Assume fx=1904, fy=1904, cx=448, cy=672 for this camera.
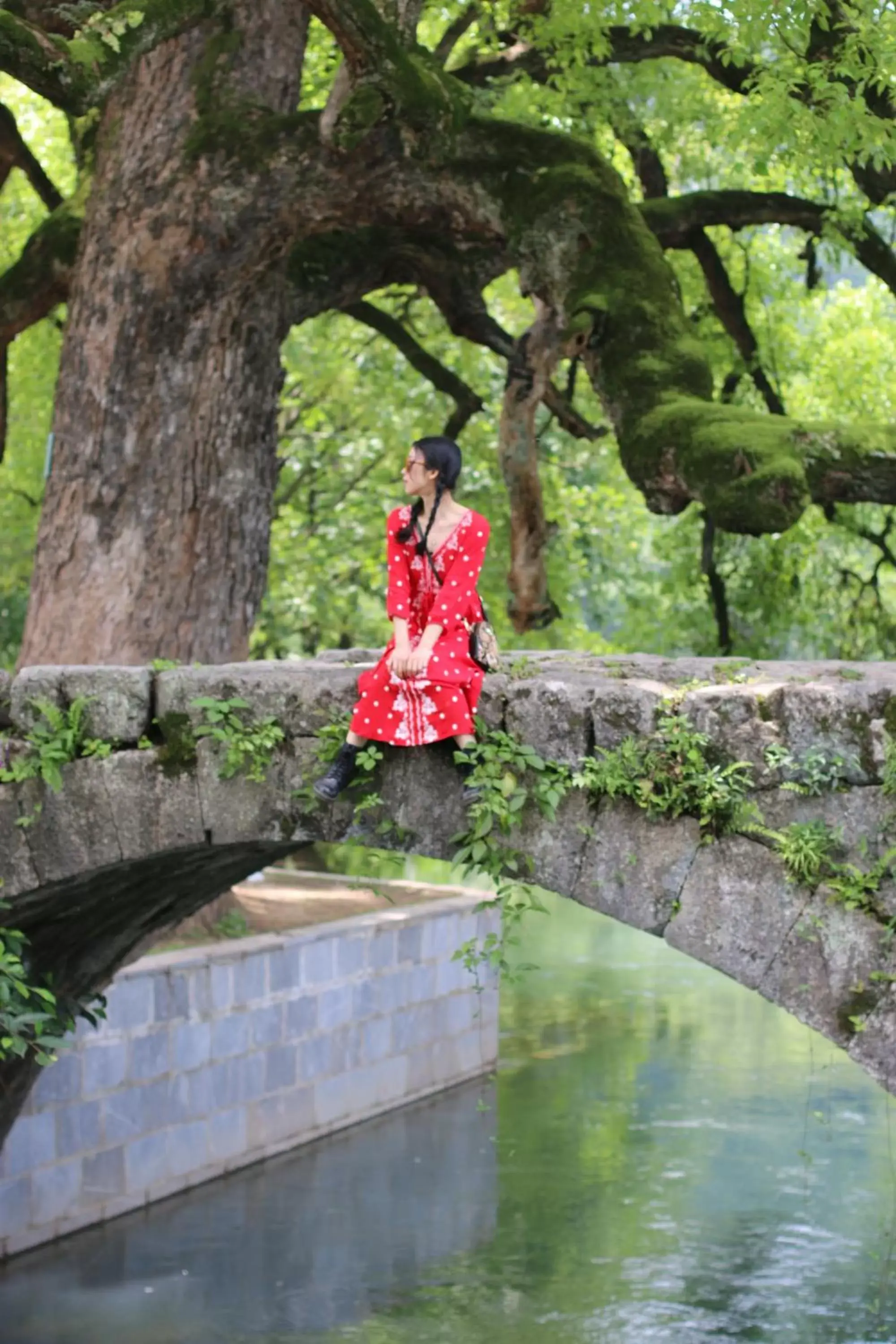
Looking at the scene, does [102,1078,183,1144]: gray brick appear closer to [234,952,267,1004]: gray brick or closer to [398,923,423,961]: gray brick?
[234,952,267,1004]: gray brick

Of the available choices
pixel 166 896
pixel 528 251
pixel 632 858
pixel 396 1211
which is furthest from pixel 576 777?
pixel 396 1211

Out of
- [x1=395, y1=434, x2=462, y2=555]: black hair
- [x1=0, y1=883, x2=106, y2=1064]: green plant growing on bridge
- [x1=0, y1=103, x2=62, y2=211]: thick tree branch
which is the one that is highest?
[x1=0, y1=103, x2=62, y2=211]: thick tree branch

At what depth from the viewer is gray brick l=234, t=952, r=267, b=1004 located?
39.8ft

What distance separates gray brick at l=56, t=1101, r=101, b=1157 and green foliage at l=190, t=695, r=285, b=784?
4966 millimetres

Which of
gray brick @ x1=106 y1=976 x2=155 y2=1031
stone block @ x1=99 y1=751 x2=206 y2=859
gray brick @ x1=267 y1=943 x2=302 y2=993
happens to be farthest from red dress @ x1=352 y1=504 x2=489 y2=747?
gray brick @ x1=267 y1=943 x2=302 y2=993

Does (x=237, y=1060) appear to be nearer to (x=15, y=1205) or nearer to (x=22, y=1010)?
(x=15, y=1205)

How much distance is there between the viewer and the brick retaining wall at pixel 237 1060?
10.8 m

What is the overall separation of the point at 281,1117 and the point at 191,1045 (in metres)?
1.46

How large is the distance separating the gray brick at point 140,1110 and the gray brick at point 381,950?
87.6 inches

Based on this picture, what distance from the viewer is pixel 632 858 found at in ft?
19.6

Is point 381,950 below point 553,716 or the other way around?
below

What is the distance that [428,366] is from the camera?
41.2 ft

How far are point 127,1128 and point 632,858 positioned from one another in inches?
247

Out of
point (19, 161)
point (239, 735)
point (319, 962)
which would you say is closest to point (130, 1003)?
point (319, 962)
